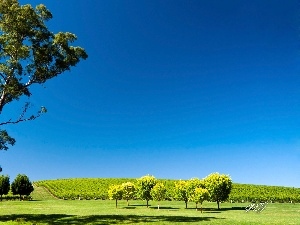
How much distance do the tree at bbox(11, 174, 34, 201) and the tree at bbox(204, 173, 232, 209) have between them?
199ft

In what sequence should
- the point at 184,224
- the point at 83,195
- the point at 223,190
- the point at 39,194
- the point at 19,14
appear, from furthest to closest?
the point at 39,194, the point at 83,195, the point at 223,190, the point at 19,14, the point at 184,224

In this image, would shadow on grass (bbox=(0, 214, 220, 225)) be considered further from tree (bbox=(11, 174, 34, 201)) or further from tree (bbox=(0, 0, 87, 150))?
tree (bbox=(11, 174, 34, 201))

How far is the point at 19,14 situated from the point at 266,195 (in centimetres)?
10212

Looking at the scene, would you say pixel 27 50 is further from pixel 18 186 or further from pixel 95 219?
pixel 18 186

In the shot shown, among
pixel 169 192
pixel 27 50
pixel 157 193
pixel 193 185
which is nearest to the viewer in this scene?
pixel 27 50

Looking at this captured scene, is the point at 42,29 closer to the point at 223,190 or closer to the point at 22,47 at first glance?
the point at 22,47

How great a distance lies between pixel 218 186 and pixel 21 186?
2535 inches

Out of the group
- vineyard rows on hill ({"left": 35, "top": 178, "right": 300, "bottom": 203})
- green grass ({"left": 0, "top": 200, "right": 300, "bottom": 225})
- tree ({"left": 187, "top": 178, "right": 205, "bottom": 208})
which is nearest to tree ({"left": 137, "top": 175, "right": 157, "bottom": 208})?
tree ({"left": 187, "top": 178, "right": 205, "bottom": 208})

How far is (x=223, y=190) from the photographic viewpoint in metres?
76.8

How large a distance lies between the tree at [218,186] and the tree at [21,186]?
60698 millimetres

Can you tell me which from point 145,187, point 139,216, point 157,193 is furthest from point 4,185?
point 139,216

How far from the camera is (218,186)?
75.9m

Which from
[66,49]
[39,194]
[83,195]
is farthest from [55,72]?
[39,194]

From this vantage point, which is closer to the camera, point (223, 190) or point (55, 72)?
point (55, 72)
